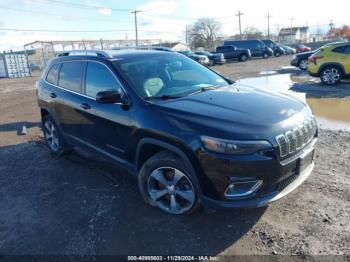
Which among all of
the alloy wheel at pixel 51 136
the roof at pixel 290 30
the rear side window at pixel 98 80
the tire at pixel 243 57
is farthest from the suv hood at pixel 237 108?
the roof at pixel 290 30

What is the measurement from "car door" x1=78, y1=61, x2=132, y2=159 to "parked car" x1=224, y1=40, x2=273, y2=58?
3559 centimetres

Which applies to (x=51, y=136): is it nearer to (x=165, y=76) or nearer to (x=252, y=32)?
(x=165, y=76)

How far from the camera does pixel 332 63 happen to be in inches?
481

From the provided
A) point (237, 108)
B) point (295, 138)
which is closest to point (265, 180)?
point (295, 138)

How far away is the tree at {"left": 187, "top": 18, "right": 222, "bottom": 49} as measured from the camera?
83625 mm

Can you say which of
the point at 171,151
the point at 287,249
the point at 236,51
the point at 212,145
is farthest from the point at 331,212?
the point at 236,51

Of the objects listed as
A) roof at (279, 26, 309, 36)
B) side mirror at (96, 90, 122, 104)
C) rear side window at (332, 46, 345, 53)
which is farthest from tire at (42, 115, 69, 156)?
roof at (279, 26, 309, 36)

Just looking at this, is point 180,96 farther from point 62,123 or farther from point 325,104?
point 325,104

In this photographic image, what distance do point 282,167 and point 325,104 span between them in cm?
701

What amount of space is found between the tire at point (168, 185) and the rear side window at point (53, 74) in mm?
2852

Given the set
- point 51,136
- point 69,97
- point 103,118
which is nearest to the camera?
point 103,118

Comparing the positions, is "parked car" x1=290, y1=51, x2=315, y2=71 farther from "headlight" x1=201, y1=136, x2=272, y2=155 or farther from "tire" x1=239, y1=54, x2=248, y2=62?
"headlight" x1=201, y1=136, x2=272, y2=155

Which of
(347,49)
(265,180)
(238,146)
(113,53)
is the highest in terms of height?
(113,53)

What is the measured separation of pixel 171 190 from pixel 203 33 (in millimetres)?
86860
